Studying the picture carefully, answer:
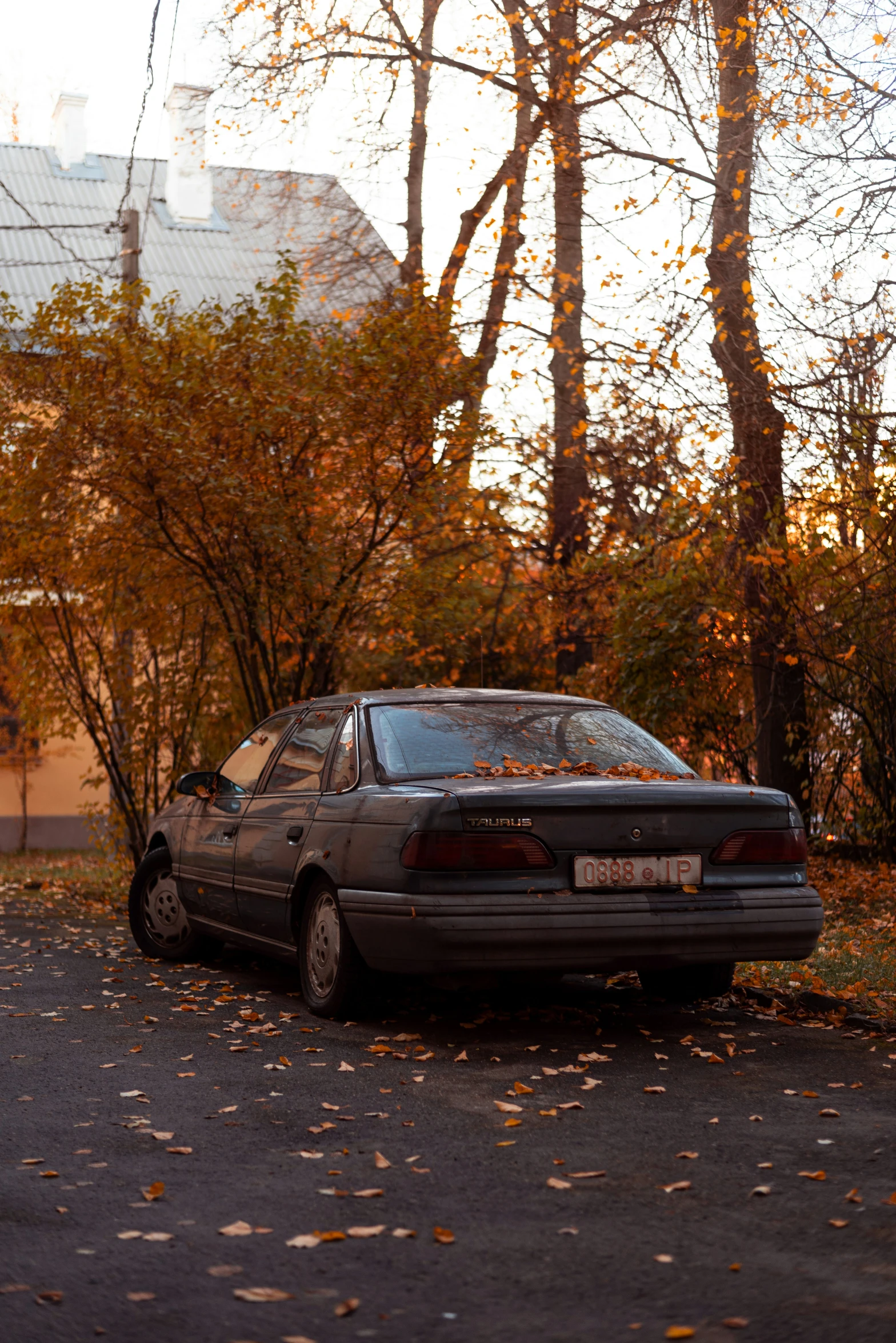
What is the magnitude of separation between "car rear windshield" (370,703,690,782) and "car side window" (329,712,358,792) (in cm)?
12

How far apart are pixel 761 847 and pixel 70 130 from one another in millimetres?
31198

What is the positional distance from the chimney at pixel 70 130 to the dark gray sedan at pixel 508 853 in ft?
94.5

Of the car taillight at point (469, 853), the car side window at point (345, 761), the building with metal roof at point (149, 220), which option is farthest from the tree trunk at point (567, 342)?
the car taillight at point (469, 853)

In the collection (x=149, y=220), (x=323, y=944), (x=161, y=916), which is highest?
(x=149, y=220)

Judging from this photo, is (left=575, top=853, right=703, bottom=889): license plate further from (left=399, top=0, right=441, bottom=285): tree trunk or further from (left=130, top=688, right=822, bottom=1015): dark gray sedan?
(left=399, top=0, right=441, bottom=285): tree trunk

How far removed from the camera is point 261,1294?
3283mm

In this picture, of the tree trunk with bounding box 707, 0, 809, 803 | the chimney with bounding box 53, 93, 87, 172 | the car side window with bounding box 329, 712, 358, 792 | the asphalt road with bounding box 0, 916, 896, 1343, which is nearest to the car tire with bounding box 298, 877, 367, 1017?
the asphalt road with bounding box 0, 916, 896, 1343

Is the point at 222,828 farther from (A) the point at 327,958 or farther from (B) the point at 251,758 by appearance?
(A) the point at 327,958

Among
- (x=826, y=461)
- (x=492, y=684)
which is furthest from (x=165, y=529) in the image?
(x=492, y=684)

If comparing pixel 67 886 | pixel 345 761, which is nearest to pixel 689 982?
pixel 345 761

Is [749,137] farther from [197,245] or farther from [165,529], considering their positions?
[197,245]

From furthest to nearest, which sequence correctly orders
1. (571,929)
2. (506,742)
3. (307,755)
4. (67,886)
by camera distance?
(67,886), (307,755), (506,742), (571,929)

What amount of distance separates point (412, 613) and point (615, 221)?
4.73 m

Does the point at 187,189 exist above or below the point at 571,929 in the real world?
above
